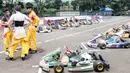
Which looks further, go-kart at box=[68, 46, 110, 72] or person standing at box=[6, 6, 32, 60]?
person standing at box=[6, 6, 32, 60]

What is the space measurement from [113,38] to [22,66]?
5.73 meters

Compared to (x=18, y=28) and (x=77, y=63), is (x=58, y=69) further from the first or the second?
(x=18, y=28)

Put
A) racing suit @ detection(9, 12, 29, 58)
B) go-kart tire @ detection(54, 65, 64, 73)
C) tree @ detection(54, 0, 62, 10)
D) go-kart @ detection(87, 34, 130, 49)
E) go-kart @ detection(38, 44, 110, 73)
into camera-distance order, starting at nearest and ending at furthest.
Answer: go-kart tire @ detection(54, 65, 64, 73), go-kart @ detection(38, 44, 110, 73), racing suit @ detection(9, 12, 29, 58), go-kart @ detection(87, 34, 130, 49), tree @ detection(54, 0, 62, 10)

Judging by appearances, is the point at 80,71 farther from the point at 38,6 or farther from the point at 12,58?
the point at 38,6

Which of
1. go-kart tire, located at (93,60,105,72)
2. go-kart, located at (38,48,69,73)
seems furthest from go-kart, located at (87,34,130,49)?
go-kart tire, located at (93,60,105,72)

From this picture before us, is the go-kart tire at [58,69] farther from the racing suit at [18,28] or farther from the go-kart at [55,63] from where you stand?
the racing suit at [18,28]

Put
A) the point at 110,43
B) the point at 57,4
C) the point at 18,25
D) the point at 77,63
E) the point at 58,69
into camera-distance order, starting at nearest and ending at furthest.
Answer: the point at 58,69 → the point at 77,63 → the point at 18,25 → the point at 110,43 → the point at 57,4

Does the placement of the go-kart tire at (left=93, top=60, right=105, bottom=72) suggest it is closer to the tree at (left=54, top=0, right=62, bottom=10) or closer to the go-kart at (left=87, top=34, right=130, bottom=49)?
the go-kart at (left=87, top=34, right=130, bottom=49)

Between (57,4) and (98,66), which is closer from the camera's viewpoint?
(98,66)

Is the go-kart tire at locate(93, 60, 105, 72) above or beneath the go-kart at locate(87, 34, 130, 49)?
above

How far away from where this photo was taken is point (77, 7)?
87.4 metres

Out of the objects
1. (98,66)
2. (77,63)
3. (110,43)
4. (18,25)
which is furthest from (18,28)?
(110,43)

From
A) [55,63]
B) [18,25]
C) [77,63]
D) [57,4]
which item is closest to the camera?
[77,63]

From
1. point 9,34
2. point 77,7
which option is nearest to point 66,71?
point 9,34
